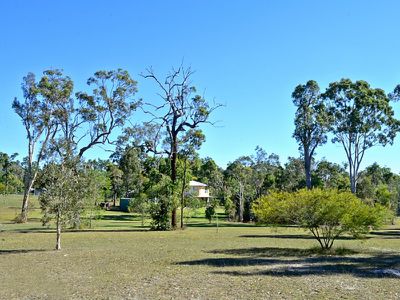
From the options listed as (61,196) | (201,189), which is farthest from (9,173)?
(61,196)

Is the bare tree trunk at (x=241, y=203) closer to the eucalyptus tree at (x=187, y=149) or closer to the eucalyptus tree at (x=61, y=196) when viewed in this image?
the eucalyptus tree at (x=187, y=149)

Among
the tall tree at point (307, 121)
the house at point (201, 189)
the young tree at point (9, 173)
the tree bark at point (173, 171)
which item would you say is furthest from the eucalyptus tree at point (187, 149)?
the young tree at point (9, 173)

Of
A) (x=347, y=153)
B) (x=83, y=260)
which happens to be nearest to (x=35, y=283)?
(x=83, y=260)

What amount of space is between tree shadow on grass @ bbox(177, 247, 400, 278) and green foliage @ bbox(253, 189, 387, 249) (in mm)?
1293

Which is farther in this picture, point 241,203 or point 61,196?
point 241,203

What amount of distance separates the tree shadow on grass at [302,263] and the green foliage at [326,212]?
50.9 inches

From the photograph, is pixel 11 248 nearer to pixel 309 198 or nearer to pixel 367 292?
pixel 309 198

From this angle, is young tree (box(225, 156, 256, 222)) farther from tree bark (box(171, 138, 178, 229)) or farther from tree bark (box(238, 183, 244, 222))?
tree bark (box(171, 138, 178, 229))

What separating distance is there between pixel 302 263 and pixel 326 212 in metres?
4.54

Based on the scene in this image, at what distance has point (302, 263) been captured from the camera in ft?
60.4

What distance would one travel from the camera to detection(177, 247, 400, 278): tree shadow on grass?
15742mm

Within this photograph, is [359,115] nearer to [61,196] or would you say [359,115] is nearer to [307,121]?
[307,121]

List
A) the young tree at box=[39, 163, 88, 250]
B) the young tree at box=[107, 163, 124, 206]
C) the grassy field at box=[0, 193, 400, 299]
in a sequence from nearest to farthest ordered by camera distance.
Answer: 1. the grassy field at box=[0, 193, 400, 299]
2. the young tree at box=[39, 163, 88, 250]
3. the young tree at box=[107, 163, 124, 206]

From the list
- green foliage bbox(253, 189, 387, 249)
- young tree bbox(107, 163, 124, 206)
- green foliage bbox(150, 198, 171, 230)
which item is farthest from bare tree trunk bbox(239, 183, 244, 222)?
green foliage bbox(253, 189, 387, 249)
